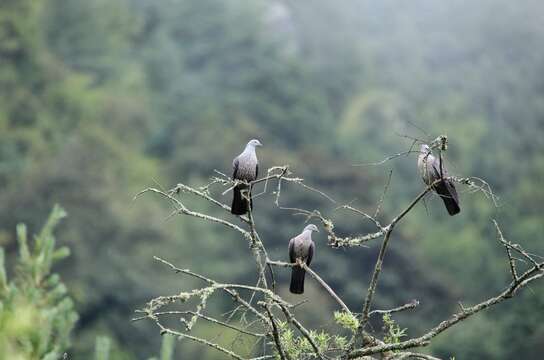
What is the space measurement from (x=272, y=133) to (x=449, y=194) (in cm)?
4391

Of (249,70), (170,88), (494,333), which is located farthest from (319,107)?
(494,333)

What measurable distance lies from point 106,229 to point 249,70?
23.0 meters

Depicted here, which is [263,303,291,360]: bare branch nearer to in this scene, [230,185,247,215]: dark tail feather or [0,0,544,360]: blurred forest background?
[230,185,247,215]: dark tail feather

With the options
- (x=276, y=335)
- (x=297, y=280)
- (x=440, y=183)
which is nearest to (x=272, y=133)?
(x=297, y=280)

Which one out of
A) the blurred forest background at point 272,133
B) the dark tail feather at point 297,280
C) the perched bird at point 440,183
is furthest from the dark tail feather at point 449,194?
the blurred forest background at point 272,133

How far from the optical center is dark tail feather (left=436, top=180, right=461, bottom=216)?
7480 mm

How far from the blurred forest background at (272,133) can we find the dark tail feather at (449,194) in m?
20.0

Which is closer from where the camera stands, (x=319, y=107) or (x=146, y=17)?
(x=319, y=107)

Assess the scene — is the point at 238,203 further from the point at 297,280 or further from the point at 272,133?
the point at 272,133

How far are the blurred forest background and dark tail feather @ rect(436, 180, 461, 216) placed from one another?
65.6 feet

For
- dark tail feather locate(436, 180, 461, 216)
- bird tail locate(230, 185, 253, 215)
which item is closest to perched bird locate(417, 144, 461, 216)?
dark tail feather locate(436, 180, 461, 216)

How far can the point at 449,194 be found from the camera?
7.61 meters

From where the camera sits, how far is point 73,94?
49344 mm

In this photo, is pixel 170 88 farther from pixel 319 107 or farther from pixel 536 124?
pixel 536 124
